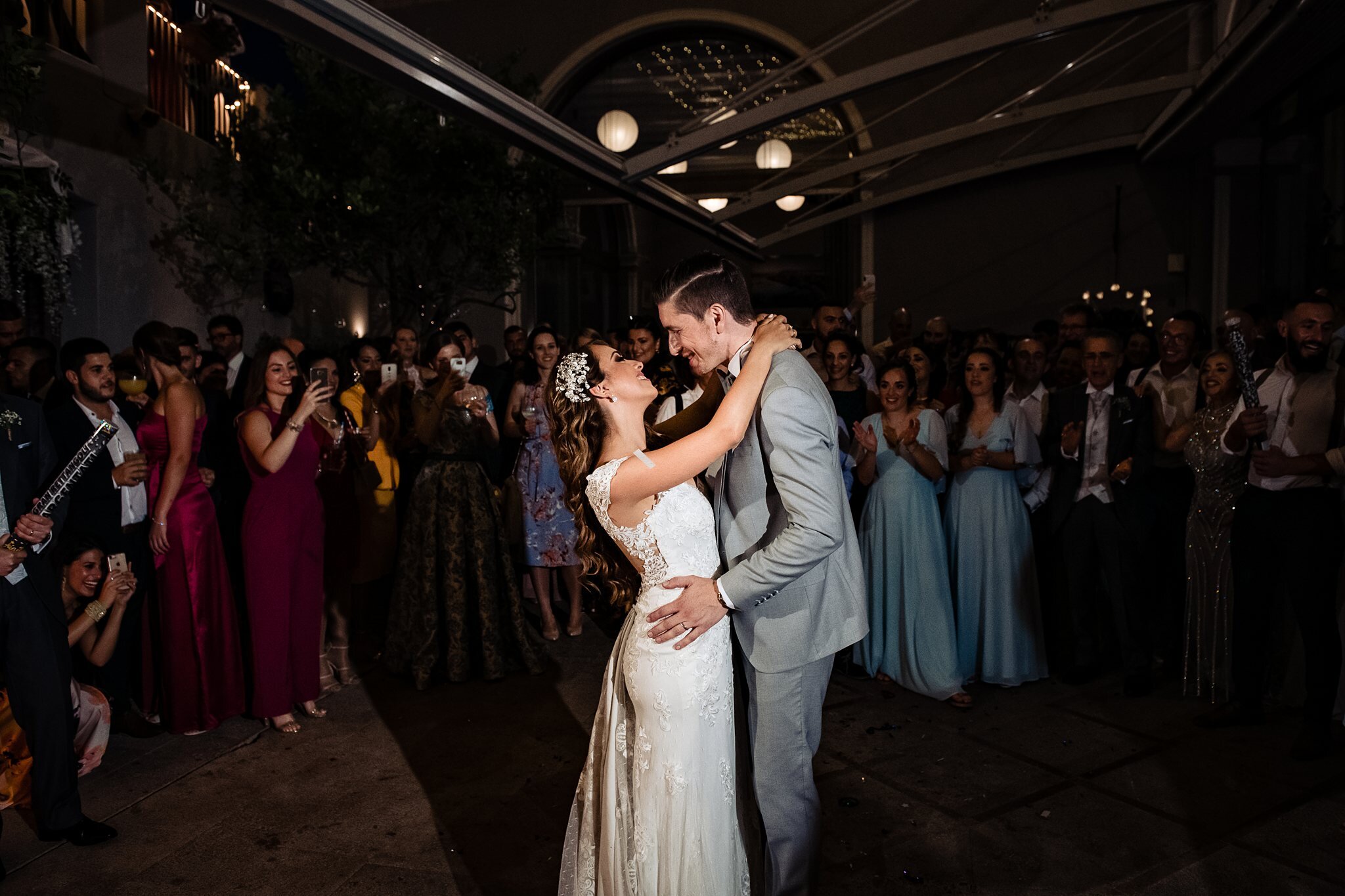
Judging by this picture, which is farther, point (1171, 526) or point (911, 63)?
point (911, 63)

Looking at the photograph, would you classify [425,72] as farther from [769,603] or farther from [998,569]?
[998,569]

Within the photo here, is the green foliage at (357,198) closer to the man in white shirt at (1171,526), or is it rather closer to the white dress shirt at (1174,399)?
the white dress shirt at (1174,399)

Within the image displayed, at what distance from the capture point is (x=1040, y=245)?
11328mm

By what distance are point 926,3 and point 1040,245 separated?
309 cm

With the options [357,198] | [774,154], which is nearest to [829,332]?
[357,198]

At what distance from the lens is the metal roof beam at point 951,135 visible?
7.95m

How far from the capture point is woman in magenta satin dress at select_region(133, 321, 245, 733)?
13.3ft

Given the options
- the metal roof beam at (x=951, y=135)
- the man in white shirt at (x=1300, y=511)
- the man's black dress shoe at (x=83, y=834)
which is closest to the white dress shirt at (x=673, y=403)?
the man in white shirt at (x=1300, y=511)

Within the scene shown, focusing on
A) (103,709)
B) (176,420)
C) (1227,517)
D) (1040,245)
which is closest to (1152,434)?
(1227,517)

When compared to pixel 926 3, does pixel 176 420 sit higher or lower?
lower

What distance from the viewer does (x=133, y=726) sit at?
4152 millimetres

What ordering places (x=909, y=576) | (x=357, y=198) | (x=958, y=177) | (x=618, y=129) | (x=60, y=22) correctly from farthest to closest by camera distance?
(x=958, y=177)
(x=618, y=129)
(x=357, y=198)
(x=60, y=22)
(x=909, y=576)

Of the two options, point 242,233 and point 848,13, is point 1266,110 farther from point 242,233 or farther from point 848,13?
point 242,233

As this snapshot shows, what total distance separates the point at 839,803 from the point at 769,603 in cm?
145
